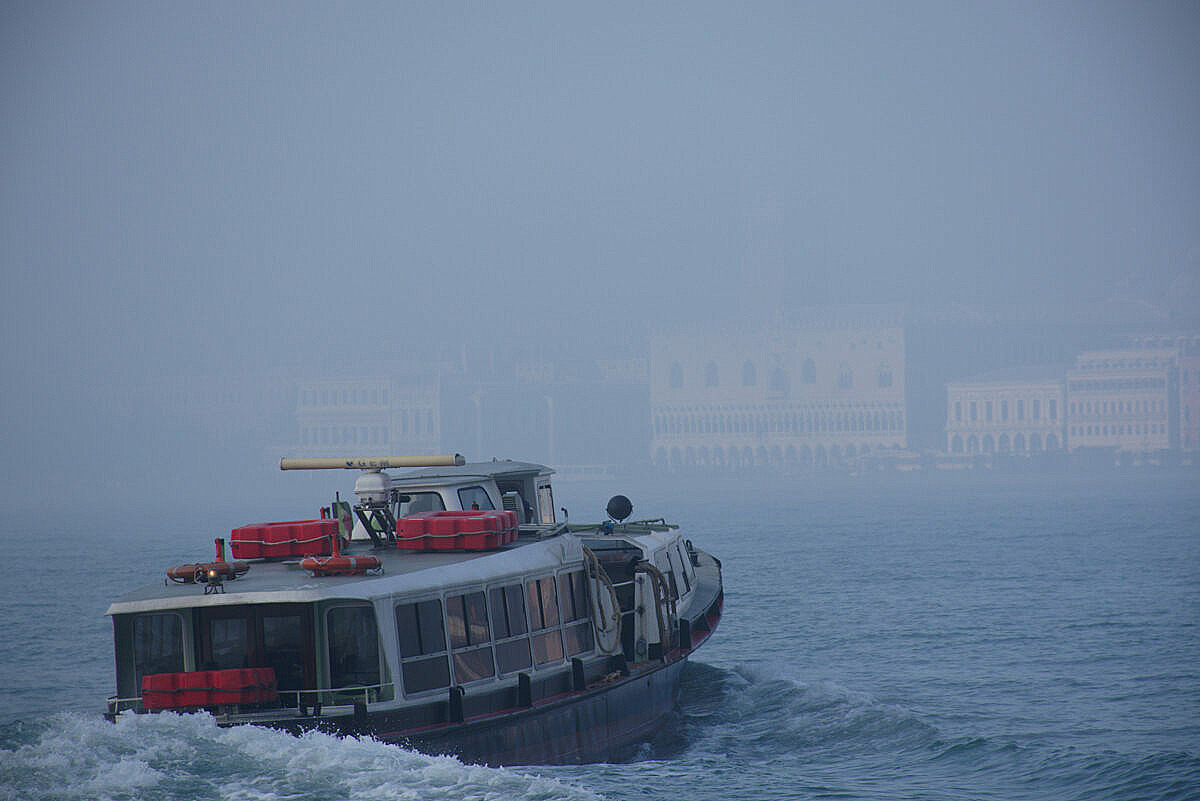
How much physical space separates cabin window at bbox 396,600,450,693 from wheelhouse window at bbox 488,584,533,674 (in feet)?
3.60

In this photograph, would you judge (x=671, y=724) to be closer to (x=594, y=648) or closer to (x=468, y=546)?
(x=594, y=648)

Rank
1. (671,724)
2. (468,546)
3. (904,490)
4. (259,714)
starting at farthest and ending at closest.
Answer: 1. (904,490)
2. (671,724)
3. (468,546)
4. (259,714)

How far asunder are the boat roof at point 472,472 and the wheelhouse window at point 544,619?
401 centimetres

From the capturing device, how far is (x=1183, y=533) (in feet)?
274

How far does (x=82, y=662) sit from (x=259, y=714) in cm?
2139

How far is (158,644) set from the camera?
17094 mm

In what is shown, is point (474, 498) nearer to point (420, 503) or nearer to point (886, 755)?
point (420, 503)

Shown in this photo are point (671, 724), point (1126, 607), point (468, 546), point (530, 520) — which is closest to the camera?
point (468, 546)

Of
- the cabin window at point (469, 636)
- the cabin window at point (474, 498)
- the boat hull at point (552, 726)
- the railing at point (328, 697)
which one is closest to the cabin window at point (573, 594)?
the boat hull at point (552, 726)

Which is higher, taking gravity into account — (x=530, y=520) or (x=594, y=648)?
(x=530, y=520)

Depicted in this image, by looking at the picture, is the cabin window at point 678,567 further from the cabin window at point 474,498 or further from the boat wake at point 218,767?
the boat wake at point 218,767

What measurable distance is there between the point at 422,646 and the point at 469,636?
35.5 inches

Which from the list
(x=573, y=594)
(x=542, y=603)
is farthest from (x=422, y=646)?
(x=573, y=594)

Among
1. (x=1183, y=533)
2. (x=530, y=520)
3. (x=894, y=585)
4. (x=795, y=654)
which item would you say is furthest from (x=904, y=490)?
(x=530, y=520)
